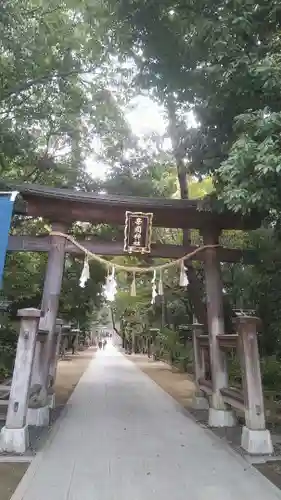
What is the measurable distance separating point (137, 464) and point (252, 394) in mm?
1889

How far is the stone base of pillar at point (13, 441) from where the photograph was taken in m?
5.39

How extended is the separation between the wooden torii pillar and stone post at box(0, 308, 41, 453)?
101cm

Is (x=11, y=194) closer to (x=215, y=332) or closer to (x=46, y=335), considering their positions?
(x=46, y=335)

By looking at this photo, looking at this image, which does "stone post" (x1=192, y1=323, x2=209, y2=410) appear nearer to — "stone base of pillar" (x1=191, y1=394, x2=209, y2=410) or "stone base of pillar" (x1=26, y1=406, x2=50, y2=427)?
"stone base of pillar" (x1=191, y1=394, x2=209, y2=410)

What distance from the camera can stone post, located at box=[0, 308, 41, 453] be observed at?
5.46m

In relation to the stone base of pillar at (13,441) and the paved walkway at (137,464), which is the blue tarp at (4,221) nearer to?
the stone base of pillar at (13,441)

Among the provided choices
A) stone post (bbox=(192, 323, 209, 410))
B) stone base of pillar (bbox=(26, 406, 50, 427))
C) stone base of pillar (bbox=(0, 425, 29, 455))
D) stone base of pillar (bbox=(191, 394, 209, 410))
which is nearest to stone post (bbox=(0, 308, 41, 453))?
stone base of pillar (bbox=(0, 425, 29, 455))

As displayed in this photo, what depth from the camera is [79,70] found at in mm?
9789

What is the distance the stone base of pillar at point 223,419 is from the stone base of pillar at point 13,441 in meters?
3.36

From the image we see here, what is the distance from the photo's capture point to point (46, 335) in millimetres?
7145

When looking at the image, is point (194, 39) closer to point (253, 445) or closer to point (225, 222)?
point (225, 222)

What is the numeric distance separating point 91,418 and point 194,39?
6870 millimetres

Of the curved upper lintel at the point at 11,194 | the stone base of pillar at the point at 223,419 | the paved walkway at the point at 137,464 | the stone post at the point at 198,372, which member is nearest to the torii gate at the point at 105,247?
the stone base of pillar at the point at 223,419

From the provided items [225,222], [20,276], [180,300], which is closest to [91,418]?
[225,222]
